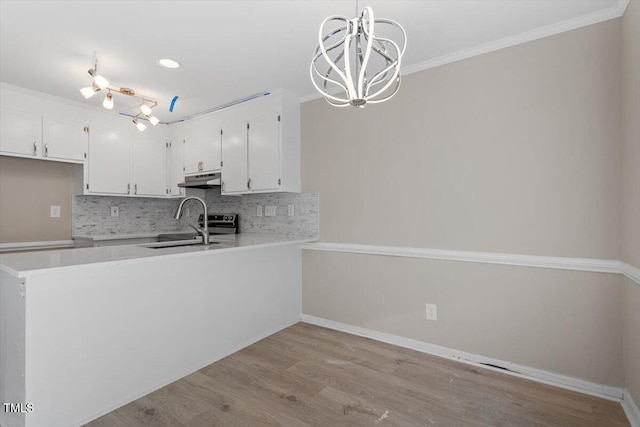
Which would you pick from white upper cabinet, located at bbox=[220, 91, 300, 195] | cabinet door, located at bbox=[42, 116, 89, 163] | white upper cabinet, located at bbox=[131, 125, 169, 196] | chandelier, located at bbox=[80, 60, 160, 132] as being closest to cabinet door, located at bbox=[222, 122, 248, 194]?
white upper cabinet, located at bbox=[220, 91, 300, 195]

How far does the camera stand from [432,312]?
8.23 ft

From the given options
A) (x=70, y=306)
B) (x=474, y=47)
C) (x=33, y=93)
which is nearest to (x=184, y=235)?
(x=33, y=93)

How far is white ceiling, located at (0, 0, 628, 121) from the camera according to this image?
1822 mm

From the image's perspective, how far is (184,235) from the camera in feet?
13.1

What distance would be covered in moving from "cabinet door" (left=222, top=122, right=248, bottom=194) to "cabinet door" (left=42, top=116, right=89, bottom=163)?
1.44m

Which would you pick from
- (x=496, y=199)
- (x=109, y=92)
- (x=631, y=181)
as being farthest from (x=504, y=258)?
(x=109, y=92)

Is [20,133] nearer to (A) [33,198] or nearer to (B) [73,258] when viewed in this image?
(A) [33,198]

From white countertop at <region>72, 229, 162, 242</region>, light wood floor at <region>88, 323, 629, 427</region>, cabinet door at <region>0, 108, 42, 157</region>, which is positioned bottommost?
light wood floor at <region>88, 323, 629, 427</region>

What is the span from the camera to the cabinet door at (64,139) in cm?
311

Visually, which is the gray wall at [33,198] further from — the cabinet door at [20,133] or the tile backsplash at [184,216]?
the cabinet door at [20,133]

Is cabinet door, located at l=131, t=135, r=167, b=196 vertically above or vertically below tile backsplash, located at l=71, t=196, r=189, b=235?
above

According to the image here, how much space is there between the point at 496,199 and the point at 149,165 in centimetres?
376

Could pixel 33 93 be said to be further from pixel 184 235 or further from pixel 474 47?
pixel 474 47

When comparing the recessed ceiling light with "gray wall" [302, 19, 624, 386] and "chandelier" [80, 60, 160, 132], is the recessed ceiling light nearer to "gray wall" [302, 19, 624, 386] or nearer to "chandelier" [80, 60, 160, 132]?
"chandelier" [80, 60, 160, 132]
